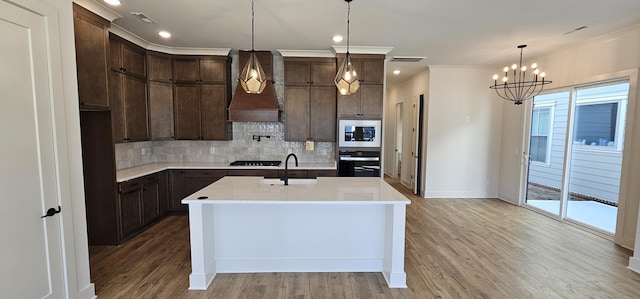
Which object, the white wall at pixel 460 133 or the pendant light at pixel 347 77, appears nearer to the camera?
the pendant light at pixel 347 77

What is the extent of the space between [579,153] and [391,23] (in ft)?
11.7

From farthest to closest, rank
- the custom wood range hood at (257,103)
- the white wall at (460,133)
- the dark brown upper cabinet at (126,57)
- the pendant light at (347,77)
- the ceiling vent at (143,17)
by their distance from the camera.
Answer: the white wall at (460,133) < the custom wood range hood at (257,103) < the dark brown upper cabinet at (126,57) < the ceiling vent at (143,17) < the pendant light at (347,77)

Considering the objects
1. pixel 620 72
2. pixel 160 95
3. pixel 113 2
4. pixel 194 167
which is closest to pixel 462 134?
pixel 620 72

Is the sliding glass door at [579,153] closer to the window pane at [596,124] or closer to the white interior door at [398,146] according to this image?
the window pane at [596,124]

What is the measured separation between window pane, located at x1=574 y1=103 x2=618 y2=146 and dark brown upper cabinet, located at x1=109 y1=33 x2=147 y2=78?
6629 mm

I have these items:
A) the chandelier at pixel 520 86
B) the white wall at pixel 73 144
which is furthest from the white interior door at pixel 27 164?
the chandelier at pixel 520 86

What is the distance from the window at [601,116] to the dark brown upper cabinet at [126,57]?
6610mm

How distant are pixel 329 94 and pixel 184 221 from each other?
310 centimetres

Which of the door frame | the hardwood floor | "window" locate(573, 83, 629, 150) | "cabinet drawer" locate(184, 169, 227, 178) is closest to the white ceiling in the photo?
"window" locate(573, 83, 629, 150)

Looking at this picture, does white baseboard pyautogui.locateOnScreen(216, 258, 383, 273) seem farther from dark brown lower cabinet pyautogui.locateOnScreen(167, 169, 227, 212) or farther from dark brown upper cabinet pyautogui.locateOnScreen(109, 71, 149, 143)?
dark brown upper cabinet pyautogui.locateOnScreen(109, 71, 149, 143)

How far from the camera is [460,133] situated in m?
5.86

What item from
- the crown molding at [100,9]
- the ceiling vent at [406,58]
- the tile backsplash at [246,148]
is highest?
the ceiling vent at [406,58]

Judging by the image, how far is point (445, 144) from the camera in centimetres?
587

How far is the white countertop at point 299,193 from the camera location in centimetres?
235
